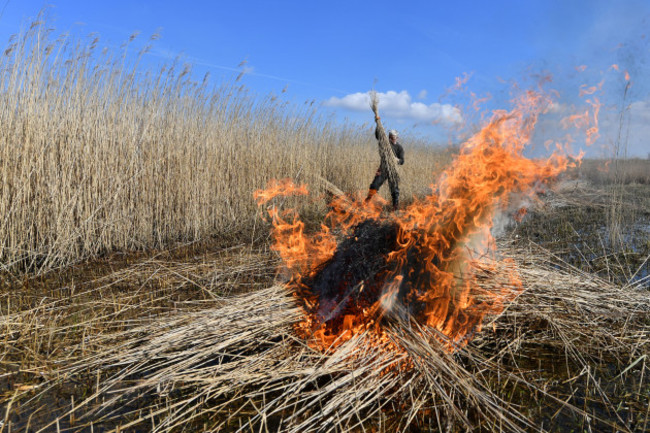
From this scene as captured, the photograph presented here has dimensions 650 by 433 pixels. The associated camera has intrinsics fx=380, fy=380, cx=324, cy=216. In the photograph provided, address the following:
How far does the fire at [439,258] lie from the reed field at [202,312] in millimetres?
122

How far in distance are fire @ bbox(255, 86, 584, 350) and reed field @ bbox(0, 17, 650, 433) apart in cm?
12

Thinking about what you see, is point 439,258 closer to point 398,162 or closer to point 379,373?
point 379,373

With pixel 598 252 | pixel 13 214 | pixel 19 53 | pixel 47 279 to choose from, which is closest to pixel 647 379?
pixel 598 252

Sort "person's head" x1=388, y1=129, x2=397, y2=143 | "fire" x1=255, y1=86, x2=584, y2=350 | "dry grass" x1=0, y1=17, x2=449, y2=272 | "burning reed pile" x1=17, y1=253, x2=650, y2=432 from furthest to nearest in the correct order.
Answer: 1. "person's head" x1=388, y1=129, x2=397, y2=143
2. "dry grass" x1=0, y1=17, x2=449, y2=272
3. "fire" x1=255, y1=86, x2=584, y2=350
4. "burning reed pile" x1=17, y1=253, x2=650, y2=432

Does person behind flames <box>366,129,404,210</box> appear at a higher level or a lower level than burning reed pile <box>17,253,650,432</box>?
higher

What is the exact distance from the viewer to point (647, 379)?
2111 millimetres

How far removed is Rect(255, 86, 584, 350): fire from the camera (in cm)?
222

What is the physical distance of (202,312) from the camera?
257 centimetres

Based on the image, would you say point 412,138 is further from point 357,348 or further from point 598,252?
point 357,348

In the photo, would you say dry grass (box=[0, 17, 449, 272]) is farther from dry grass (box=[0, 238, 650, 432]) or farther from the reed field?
dry grass (box=[0, 238, 650, 432])

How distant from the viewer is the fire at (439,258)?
2.22 metres

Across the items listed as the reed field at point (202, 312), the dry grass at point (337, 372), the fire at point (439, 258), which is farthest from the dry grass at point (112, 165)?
the fire at point (439, 258)

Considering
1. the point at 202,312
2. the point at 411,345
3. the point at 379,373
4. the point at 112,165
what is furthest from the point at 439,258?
the point at 112,165

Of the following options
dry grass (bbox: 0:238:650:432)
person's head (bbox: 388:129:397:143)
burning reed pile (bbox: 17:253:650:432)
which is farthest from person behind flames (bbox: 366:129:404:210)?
burning reed pile (bbox: 17:253:650:432)
